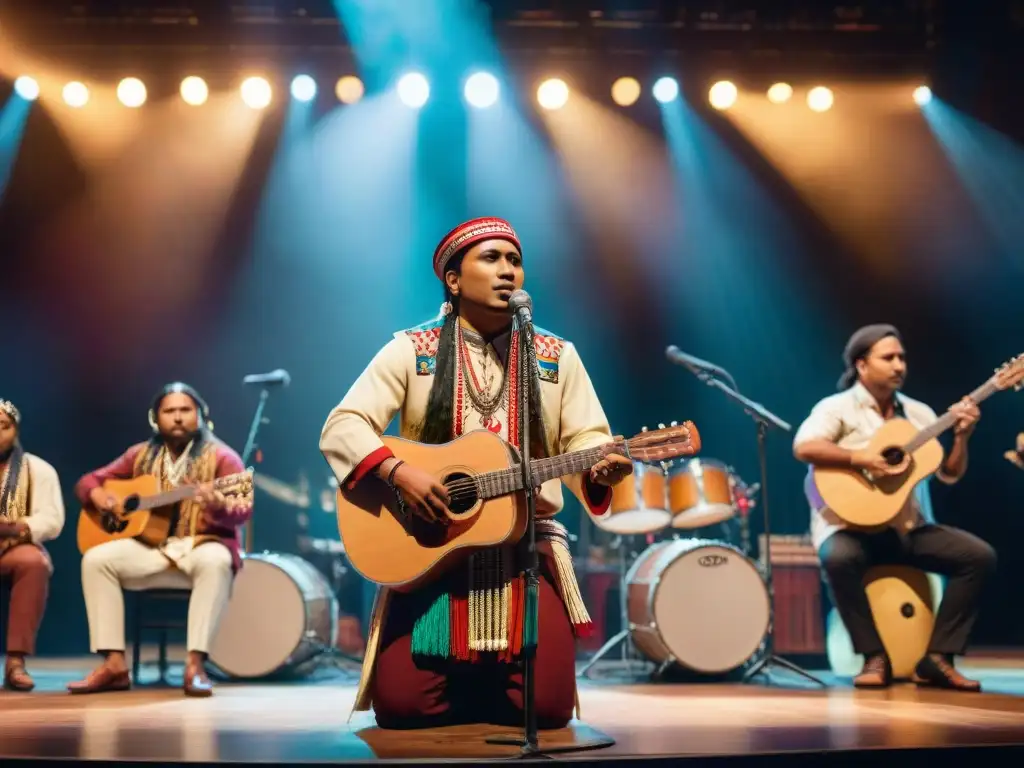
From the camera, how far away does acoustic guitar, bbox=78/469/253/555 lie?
5.77 metres

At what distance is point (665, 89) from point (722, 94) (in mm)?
423

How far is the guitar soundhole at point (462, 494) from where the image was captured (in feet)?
11.4

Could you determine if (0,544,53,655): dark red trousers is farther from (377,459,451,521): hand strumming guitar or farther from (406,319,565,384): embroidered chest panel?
(377,459,451,521): hand strumming guitar

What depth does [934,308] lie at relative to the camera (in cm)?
844

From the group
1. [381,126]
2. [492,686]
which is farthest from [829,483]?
[381,126]

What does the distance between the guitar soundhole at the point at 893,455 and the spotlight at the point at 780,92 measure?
10.8ft

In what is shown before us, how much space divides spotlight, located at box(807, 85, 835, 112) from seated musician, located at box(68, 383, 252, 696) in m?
4.82

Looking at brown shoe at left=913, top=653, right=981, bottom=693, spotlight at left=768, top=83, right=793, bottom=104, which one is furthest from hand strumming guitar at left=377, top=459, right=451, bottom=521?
spotlight at left=768, top=83, right=793, bottom=104

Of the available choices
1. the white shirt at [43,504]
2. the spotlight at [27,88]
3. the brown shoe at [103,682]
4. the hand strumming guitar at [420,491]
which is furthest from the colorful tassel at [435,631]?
the spotlight at [27,88]

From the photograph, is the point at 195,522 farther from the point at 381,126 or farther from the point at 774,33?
the point at 774,33

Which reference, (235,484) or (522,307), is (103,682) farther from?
(522,307)

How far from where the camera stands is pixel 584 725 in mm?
3902

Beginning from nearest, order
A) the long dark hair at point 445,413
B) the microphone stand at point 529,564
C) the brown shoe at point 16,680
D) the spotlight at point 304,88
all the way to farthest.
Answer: the microphone stand at point 529,564, the long dark hair at point 445,413, the brown shoe at point 16,680, the spotlight at point 304,88

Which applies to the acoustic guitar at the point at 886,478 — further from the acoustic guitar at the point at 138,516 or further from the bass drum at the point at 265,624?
the acoustic guitar at the point at 138,516
